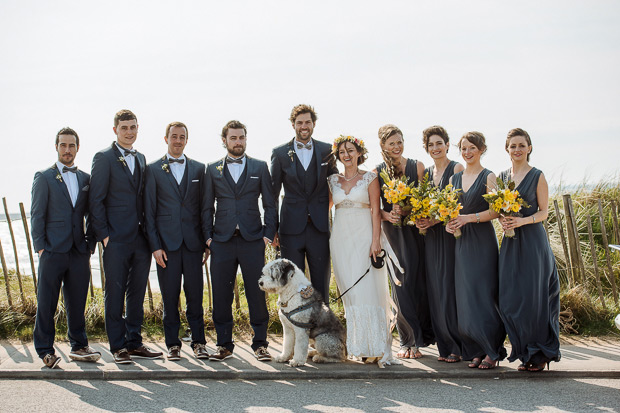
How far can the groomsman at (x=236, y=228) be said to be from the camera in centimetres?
654

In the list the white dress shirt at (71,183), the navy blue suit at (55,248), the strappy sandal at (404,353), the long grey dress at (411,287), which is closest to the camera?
the navy blue suit at (55,248)

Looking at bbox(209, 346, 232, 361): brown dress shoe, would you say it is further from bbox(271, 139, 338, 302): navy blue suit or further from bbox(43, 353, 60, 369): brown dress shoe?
bbox(43, 353, 60, 369): brown dress shoe

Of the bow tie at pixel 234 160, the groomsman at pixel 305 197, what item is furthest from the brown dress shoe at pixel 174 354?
the bow tie at pixel 234 160

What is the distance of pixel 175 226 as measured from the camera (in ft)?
21.4

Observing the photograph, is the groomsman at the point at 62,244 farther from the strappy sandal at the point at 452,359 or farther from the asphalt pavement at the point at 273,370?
the strappy sandal at the point at 452,359

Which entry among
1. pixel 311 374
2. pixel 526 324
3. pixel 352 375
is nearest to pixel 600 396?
pixel 526 324

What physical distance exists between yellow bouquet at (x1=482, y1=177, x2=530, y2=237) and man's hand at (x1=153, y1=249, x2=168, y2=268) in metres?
3.48

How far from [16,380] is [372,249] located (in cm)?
391

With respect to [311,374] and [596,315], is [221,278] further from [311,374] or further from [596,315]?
[596,315]

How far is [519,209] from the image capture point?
5.80 m

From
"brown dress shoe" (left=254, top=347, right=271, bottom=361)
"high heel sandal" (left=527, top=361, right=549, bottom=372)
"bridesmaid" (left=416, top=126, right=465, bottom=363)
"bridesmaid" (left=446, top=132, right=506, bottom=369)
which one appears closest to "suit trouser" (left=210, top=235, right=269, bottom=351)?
"brown dress shoe" (left=254, top=347, right=271, bottom=361)

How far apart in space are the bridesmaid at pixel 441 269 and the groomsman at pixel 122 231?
3.13 m

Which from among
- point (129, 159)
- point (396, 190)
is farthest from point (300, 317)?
point (129, 159)

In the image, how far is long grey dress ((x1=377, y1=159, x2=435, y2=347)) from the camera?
6.74m
